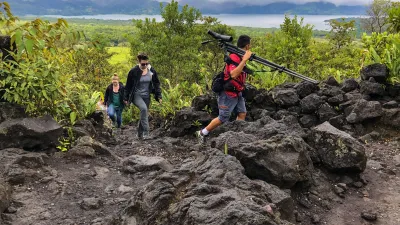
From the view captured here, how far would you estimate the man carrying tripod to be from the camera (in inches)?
279

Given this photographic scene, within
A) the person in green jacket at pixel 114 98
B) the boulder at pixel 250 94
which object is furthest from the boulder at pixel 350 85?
the person in green jacket at pixel 114 98

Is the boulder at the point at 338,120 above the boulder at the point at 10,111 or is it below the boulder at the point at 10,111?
below

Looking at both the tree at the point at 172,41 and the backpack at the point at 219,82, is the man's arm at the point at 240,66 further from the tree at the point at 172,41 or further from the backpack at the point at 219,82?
the tree at the point at 172,41

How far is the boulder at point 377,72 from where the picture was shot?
8.66 meters

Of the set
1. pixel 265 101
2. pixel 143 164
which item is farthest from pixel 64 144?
pixel 265 101

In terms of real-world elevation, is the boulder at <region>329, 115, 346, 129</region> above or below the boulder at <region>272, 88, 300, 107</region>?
below

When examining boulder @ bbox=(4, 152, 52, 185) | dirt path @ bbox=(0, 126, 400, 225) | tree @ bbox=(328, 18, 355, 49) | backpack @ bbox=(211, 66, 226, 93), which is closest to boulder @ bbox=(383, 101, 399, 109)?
dirt path @ bbox=(0, 126, 400, 225)

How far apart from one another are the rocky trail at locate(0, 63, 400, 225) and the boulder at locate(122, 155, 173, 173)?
2cm

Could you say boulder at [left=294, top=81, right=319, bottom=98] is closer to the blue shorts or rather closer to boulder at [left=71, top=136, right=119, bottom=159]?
the blue shorts

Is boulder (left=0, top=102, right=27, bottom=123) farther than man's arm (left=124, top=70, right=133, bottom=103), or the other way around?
man's arm (left=124, top=70, right=133, bottom=103)

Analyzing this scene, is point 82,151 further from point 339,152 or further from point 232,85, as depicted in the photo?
point 339,152

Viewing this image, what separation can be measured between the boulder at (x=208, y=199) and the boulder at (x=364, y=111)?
4.65m

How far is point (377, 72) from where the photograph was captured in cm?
876

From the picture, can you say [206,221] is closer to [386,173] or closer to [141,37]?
[386,173]
